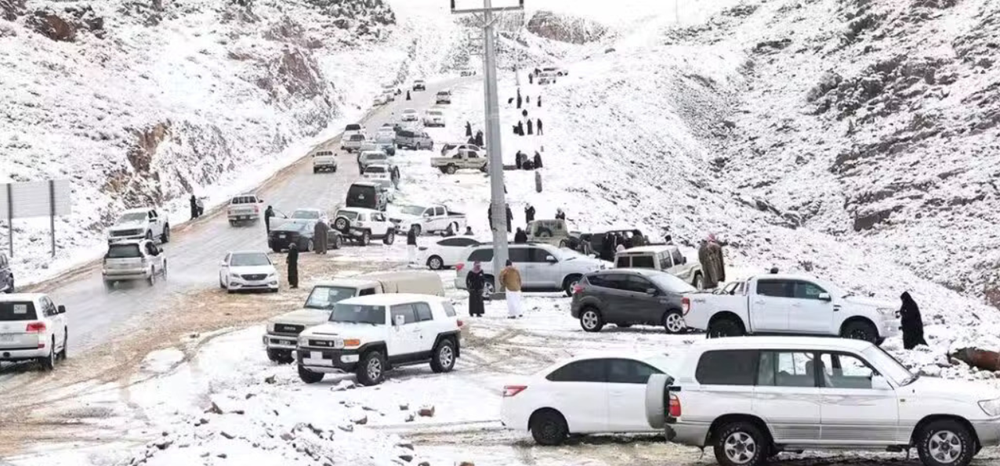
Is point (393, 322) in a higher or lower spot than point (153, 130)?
lower

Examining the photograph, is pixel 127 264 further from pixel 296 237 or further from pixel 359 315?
pixel 359 315

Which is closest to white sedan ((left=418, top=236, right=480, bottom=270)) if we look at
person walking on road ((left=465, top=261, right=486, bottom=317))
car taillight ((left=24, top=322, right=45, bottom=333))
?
person walking on road ((left=465, top=261, right=486, bottom=317))

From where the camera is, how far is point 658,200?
62281mm

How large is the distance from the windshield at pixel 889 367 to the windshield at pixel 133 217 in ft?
127

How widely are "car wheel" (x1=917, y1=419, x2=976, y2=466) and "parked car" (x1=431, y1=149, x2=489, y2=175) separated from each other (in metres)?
51.5

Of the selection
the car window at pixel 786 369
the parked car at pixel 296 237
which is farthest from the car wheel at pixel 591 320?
the parked car at pixel 296 237

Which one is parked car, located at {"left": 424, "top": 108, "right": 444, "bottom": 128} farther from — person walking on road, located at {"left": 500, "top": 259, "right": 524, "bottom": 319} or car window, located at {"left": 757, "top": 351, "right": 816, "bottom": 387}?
car window, located at {"left": 757, "top": 351, "right": 816, "bottom": 387}

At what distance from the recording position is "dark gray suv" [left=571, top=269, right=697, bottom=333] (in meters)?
27.2

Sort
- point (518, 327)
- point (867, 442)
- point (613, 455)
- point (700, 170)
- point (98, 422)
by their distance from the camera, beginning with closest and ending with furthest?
point (867, 442), point (613, 455), point (98, 422), point (518, 327), point (700, 170)

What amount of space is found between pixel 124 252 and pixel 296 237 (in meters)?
9.02

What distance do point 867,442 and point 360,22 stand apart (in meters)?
138

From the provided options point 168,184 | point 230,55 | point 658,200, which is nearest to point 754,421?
point 658,200

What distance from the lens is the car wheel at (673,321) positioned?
2708 centimetres

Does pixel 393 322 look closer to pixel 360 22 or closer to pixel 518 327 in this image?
pixel 518 327
